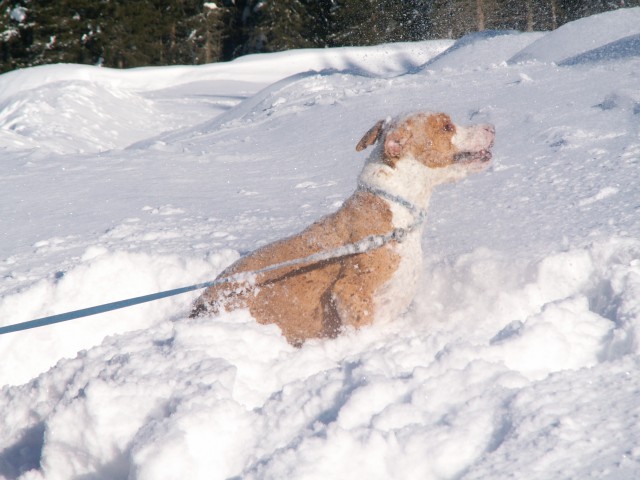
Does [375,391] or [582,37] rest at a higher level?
[582,37]

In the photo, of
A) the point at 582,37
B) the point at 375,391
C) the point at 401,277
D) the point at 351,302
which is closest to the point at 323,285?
the point at 351,302

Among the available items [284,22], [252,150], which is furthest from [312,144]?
[284,22]

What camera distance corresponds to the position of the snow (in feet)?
7.07

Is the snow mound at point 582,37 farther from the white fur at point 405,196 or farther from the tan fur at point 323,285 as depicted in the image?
the tan fur at point 323,285

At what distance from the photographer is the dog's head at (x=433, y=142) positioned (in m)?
3.39

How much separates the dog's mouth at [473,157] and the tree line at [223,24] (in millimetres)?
22342

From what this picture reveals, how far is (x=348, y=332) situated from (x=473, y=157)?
1047 millimetres

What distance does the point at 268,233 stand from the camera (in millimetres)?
4832

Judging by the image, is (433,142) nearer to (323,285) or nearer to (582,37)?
(323,285)

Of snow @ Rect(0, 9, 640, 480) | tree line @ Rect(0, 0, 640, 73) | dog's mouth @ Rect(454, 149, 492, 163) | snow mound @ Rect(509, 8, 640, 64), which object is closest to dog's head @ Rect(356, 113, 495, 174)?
dog's mouth @ Rect(454, 149, 492, 163)

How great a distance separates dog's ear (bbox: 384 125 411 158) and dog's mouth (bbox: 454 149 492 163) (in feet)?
0.93

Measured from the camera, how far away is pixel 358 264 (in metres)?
3.30

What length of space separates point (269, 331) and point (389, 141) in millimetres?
1034

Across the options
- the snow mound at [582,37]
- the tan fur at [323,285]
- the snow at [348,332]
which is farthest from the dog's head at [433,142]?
the snow mound at [582,37]
